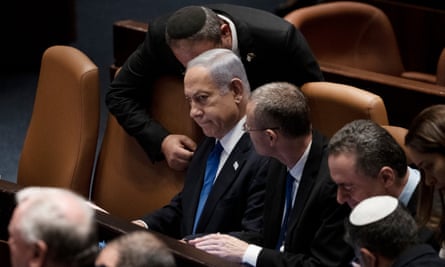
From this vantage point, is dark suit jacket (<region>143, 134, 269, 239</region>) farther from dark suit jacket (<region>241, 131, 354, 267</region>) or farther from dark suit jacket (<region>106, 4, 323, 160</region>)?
dark suit jacket (<region>106, 4, 323, 160</region>)

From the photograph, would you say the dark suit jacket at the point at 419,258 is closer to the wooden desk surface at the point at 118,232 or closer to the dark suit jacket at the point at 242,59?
the wooden desk surface at the point at 118,232

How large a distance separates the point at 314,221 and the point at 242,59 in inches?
23.6

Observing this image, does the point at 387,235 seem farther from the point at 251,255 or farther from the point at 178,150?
the point at 178,150

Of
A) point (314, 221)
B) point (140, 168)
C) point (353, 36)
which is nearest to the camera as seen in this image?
point (314, 221)

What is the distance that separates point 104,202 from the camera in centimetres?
335

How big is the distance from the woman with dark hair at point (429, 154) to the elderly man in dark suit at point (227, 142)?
1.58 ft

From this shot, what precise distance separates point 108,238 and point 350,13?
209 centimetres

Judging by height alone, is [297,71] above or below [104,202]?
above

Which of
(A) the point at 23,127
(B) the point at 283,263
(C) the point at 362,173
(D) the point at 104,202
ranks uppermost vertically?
(C) the point at 362,173

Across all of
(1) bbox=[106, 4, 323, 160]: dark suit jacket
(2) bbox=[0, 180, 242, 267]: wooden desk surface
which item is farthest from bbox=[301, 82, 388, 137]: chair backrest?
(2) bbox=[0, 180, 242, 267]: wooden desk surface

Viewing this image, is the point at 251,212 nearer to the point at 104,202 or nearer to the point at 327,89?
the point at 327,89

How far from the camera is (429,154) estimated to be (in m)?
2.38

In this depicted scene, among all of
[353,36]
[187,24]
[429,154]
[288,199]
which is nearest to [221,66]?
[187,24]

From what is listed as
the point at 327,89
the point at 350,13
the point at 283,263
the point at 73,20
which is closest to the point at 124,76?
the point at 327,89
